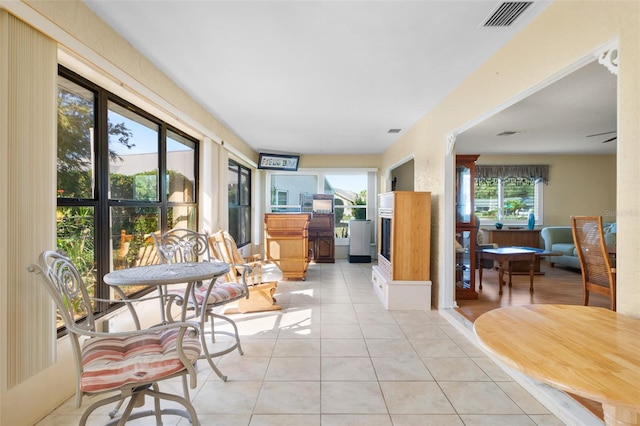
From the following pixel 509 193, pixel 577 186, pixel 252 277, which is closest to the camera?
pixel 252 277

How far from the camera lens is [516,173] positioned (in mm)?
7250

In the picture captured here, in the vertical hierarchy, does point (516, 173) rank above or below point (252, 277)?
above

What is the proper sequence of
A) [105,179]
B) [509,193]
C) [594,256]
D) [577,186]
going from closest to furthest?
1. [105,179]
2. [594,256]
3. [577,186]
4. [509,193]

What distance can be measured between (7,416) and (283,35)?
111 inches

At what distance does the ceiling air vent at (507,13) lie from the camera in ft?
6.48

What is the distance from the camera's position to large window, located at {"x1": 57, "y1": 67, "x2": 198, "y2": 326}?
2205 mm

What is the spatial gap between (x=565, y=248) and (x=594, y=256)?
3.85 m

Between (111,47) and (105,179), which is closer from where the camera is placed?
A: (111,47)

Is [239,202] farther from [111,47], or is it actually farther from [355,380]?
[355,380]

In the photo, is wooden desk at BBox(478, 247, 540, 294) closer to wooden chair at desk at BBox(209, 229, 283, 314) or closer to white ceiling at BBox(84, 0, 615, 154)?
white ceiling at BBox(84, 0, 615, 154)

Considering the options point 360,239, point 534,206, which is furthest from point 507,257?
point 534,206

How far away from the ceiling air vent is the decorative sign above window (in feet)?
17.9

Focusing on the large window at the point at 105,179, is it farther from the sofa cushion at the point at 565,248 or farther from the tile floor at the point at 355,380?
the sofa cushion at the point at 565,248

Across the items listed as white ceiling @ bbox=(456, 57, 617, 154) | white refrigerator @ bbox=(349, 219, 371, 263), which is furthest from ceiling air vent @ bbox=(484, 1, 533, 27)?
white refrigerator @ bbox=(349, 219, 371, 263)
